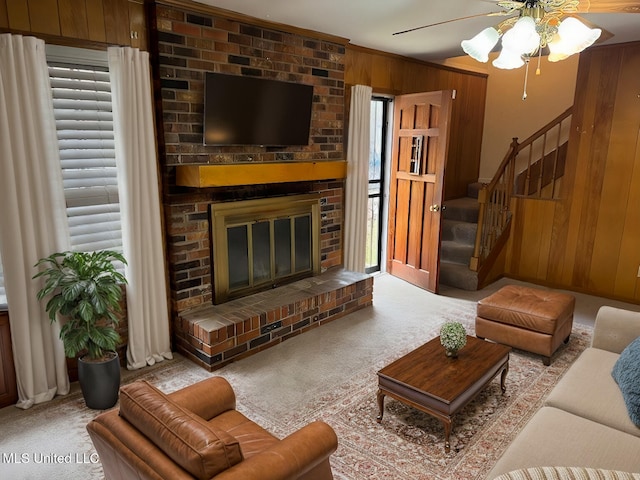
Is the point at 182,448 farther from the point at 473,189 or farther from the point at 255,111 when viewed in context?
the point at 473,189

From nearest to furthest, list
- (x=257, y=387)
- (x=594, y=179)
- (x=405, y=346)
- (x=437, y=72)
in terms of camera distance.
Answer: (x=257, y=387)
(x=405, y=346)
(x=594, y=179)
(x=437, y=72)

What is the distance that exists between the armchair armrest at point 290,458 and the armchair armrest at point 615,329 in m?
1.94

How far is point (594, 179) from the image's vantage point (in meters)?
4.79

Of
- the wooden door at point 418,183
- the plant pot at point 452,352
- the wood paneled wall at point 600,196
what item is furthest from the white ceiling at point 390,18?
the plant pot at point 452,352

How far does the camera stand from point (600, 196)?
188 inches

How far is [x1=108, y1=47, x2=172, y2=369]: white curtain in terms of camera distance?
293 centimetres

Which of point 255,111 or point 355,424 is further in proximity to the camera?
point 255,111

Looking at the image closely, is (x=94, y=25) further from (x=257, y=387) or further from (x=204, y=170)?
(x=257, y=387)

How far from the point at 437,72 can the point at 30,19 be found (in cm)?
437

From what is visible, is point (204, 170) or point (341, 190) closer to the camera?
point (204, 170)

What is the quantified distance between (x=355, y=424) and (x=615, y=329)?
5.31 ft

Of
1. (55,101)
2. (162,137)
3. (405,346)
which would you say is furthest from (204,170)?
(405,346)

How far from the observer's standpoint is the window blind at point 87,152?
287cm

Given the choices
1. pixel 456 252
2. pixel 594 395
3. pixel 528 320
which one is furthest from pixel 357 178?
pixel 594 395
